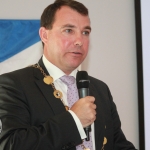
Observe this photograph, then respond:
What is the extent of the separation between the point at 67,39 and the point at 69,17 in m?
0.14

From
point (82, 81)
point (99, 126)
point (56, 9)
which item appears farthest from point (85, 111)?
point (56, 9)

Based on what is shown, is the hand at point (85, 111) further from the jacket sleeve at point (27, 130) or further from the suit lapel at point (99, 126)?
the suit lapel at point (99, 126)

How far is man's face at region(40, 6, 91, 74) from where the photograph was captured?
168 centimetres

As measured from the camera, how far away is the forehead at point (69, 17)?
171cm

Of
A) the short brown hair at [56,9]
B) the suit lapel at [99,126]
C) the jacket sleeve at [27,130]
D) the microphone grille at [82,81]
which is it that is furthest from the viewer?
the short brown hair at [56,9]

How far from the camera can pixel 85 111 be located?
135 cm

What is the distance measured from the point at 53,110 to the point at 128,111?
1.54 metres

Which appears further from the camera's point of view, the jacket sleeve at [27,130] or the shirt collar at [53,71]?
the shirt collar at [53,71]

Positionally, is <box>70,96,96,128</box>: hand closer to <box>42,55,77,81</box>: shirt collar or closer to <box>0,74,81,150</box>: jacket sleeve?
<box>0,74,81,150</box>: jacket sleeve

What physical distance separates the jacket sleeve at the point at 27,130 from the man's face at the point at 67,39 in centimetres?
40

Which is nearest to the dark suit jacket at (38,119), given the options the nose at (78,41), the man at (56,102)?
the man at (56,102)

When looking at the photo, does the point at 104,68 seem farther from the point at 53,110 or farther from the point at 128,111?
the point at 53,110

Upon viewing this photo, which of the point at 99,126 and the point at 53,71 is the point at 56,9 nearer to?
the point at 53,71

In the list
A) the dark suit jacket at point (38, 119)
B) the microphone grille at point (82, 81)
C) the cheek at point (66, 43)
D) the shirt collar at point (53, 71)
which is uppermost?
the cheek at point (66, 43)
